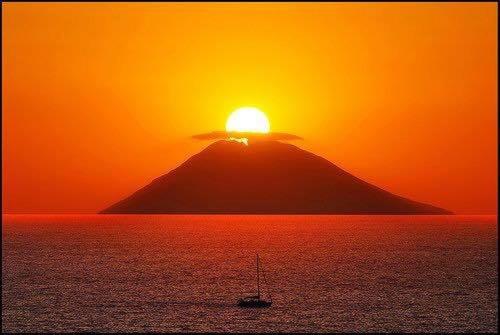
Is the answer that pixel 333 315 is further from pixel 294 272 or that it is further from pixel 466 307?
pixel 294 272

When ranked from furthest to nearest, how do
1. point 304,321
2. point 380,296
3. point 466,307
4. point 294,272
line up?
Answer: 1. point 294,272
2. point 380,296
3. point 466,307
4. point 304,321

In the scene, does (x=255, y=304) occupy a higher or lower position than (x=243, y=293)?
lower

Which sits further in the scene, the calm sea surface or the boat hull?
the boat hull

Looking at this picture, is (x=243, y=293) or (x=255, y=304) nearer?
(x=255, y=304)

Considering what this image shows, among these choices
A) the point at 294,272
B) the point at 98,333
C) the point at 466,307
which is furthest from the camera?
the point at 294,272

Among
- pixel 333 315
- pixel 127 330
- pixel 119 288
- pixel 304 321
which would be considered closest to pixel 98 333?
pixel 127 330

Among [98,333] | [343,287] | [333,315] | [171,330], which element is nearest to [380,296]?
[343,287]

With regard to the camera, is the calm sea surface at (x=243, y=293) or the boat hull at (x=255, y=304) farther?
the boat hull at (x=255, y=304)

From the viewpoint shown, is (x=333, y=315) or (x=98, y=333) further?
(x=333, y=315)

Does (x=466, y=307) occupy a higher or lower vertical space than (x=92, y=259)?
lower
